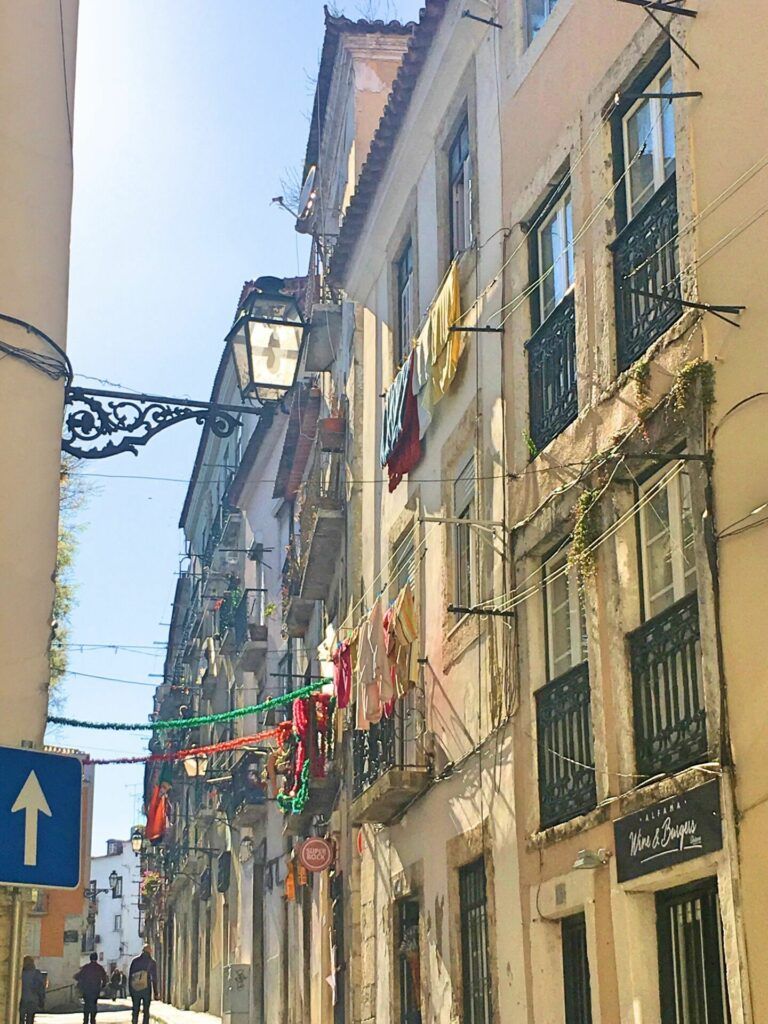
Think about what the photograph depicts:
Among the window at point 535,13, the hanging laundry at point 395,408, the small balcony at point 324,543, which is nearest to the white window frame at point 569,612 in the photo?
the hanging laundry at point 395,408

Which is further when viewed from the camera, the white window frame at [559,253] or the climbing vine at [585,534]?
the white window frame at [559,253]

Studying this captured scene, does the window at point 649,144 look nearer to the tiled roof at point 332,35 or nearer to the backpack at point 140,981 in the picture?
the tiled roof at point 332,35

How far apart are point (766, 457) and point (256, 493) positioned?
2495cm

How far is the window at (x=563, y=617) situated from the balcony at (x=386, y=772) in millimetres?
3412

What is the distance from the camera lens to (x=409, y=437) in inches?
643

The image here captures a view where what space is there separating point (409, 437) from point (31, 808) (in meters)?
10.6

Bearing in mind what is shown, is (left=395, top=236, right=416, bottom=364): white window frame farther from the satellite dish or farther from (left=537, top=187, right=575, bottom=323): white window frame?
the satellite dish

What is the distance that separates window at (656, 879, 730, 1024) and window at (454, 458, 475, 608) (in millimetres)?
4979

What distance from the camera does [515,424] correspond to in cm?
1283

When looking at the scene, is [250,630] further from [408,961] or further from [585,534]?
[585,534]

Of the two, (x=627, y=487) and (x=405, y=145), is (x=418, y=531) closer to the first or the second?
(x=405, y=145)

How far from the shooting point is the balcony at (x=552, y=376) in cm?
1179

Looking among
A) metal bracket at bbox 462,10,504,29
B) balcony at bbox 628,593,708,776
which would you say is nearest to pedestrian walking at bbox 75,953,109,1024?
metal bracket at bbox 462,10,504,29

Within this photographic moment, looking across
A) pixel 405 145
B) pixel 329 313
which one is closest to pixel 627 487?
pixel 405 145
